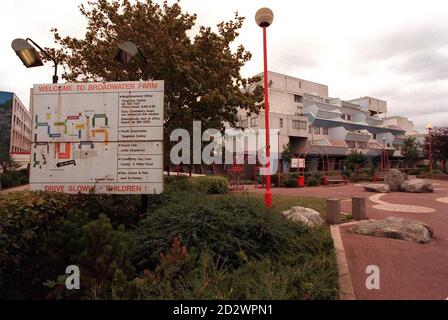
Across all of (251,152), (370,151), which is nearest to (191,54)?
(251,152)

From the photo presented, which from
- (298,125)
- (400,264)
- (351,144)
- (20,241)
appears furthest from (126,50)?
(351,144)

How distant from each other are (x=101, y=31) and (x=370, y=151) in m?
48.9

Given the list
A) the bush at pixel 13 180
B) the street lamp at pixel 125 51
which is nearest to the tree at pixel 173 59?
the street lamp at pixel 125 51

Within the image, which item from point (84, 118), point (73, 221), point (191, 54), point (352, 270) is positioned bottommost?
point (352, 270)

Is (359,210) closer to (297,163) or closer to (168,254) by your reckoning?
(168,254)

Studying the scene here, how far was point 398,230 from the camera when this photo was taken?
6.12 m

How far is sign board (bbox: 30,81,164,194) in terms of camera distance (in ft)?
19.5

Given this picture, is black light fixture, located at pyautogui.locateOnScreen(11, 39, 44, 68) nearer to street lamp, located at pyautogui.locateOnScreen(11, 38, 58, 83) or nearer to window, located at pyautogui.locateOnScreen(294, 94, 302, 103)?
street lamp, located at pyautogui.locateOnScreen(11, 38, 58, 83)

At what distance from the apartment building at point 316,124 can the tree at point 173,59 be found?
2532 centimetres

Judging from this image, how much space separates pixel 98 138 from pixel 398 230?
6.99m

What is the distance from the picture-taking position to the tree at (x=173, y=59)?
970cm

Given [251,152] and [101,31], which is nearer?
[101,31]

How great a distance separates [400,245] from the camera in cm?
559
